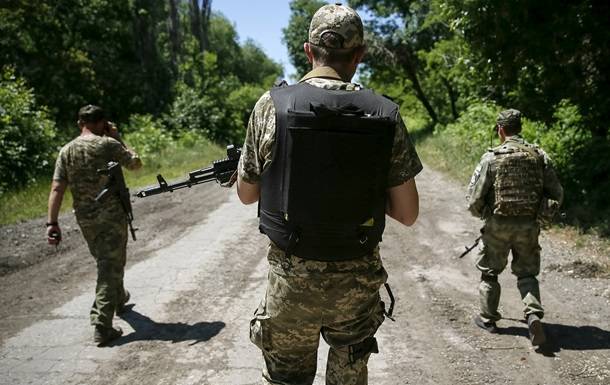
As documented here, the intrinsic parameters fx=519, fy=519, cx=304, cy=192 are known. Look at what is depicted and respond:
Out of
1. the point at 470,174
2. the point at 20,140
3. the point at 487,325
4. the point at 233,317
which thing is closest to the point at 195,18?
the point at 20,140

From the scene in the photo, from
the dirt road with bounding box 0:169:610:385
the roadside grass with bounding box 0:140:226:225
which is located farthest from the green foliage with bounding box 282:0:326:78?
the dirt road with bounding box 0:169:610:385

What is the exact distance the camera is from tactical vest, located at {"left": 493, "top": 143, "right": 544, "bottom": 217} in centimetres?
419

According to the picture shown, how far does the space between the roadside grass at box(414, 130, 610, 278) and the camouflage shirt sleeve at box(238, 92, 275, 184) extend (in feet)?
16.6

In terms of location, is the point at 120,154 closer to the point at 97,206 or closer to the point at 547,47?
the point at 97,206

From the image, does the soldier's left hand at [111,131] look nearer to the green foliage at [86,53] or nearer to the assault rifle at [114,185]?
the assault rifle at [114,185]

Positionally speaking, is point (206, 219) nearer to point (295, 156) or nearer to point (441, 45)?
point (295, 156)

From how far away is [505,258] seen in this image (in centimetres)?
447

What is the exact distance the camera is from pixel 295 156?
2047mm

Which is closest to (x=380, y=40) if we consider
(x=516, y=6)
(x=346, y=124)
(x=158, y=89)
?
(x=158, y=89)

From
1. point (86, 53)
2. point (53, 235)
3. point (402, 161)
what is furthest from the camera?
point (86, 53)

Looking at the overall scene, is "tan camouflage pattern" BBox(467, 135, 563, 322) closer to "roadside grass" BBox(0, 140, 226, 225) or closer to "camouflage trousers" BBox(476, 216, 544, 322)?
"camouflage trousers" BBox(476, 216, 544, 322)

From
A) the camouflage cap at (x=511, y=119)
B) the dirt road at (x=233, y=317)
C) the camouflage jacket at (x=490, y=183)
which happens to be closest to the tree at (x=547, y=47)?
the dirt road at (x=233, y=317)

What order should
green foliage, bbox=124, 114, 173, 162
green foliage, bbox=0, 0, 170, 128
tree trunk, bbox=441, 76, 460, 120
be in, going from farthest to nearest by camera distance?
tree trunk, bbox=441, 76, 460, 120 → green foliage, bbox=0, 0, 170, 128 → green foliage, bbox=124, 114, 173, 162

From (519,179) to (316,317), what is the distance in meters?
2.66
